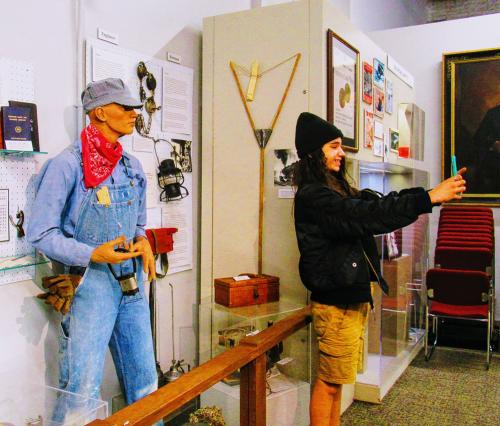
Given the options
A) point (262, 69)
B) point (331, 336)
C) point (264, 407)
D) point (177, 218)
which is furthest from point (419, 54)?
point (264, 407)

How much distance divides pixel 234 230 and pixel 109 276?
4.16ft

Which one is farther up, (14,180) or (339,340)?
(14,180)

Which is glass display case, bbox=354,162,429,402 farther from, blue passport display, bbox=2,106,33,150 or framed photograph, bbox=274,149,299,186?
blue passport display, bbox=2,106,33,150

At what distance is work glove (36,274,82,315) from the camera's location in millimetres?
2242

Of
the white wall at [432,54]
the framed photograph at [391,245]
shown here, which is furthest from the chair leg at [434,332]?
the white wall at [432,54]

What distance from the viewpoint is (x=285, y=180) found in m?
3.21

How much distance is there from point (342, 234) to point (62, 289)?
47.0 inches

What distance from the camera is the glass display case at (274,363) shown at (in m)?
2.63

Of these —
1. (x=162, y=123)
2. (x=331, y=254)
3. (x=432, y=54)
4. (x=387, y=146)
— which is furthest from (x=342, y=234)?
(x=432, y=54)

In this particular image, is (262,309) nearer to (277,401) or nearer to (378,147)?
(277,401)

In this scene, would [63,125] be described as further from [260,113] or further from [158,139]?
[260,113]

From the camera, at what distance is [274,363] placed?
9.02 ft

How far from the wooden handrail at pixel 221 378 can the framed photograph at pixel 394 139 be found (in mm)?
2345

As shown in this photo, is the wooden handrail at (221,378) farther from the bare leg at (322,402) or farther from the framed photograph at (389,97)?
the framed photograph at (389,97)
